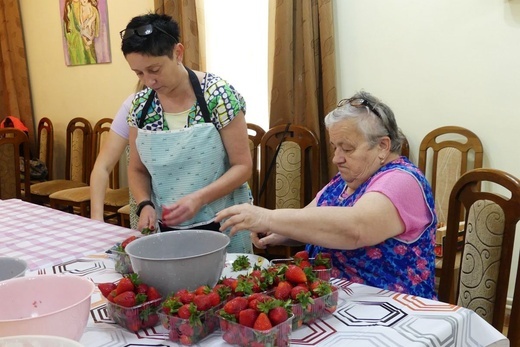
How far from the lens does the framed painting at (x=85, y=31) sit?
4207mm

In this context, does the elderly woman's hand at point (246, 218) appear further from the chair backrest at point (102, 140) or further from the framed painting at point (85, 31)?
the framed painting at point (85, 31)

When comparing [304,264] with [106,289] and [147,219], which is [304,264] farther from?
[147,219]

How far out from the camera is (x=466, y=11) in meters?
2.49

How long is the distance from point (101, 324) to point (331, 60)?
2.18 m

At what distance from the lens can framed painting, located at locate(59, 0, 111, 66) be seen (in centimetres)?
421

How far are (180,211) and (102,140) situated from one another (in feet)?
9.19

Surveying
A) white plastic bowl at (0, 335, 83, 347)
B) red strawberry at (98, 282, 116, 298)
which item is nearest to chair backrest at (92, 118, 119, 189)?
red strawberry at (98, 282, 116, 298)

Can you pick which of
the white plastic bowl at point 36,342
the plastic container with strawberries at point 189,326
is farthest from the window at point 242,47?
the white plastic bowl at point 36,342

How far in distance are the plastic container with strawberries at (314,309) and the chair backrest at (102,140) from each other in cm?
324

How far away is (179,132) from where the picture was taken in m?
1.65

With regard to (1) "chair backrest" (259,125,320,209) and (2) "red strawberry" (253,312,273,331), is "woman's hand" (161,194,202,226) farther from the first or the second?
(1) "chair backrest" (259,125,320,209)

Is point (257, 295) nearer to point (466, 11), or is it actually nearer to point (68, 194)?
point (466, 11)

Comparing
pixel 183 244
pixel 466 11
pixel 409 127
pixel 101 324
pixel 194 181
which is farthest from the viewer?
pixel 409 127

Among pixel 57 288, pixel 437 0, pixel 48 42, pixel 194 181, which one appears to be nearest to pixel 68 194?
pixel 48 42
